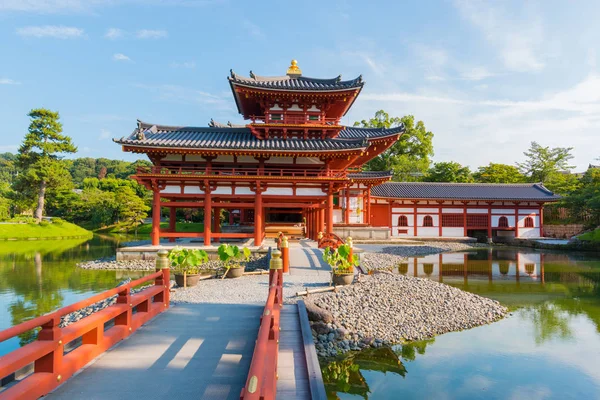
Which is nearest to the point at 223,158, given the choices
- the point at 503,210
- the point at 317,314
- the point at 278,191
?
the point at 278,191

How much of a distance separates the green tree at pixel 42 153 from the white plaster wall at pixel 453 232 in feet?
144

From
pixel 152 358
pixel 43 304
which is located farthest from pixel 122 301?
pixel 43 304

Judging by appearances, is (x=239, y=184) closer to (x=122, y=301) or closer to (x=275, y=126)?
(x=275, y=126)

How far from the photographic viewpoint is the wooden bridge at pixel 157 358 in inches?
151

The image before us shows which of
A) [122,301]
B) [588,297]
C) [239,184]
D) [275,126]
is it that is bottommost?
[588,297]

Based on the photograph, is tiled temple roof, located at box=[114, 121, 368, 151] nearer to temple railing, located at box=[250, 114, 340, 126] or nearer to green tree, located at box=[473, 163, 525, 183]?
temple railing, located at box=[250, 114, 340, 126]

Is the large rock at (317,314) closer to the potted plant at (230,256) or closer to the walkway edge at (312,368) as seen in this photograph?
the walkway edge at (312,368)

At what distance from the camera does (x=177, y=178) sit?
19031mm

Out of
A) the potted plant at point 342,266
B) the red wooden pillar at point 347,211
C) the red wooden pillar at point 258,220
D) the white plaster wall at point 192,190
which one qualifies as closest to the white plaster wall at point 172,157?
the white plaster wall at point 192,190

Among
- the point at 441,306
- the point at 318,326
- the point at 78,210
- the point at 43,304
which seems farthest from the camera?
the point at 78,210

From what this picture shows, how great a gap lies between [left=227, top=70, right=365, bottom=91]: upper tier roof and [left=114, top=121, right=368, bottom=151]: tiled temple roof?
3056mm

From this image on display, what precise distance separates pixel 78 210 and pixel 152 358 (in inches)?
2193

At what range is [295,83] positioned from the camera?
2219 cm

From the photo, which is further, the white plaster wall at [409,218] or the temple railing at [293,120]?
the white plaster wall at [409,218]
